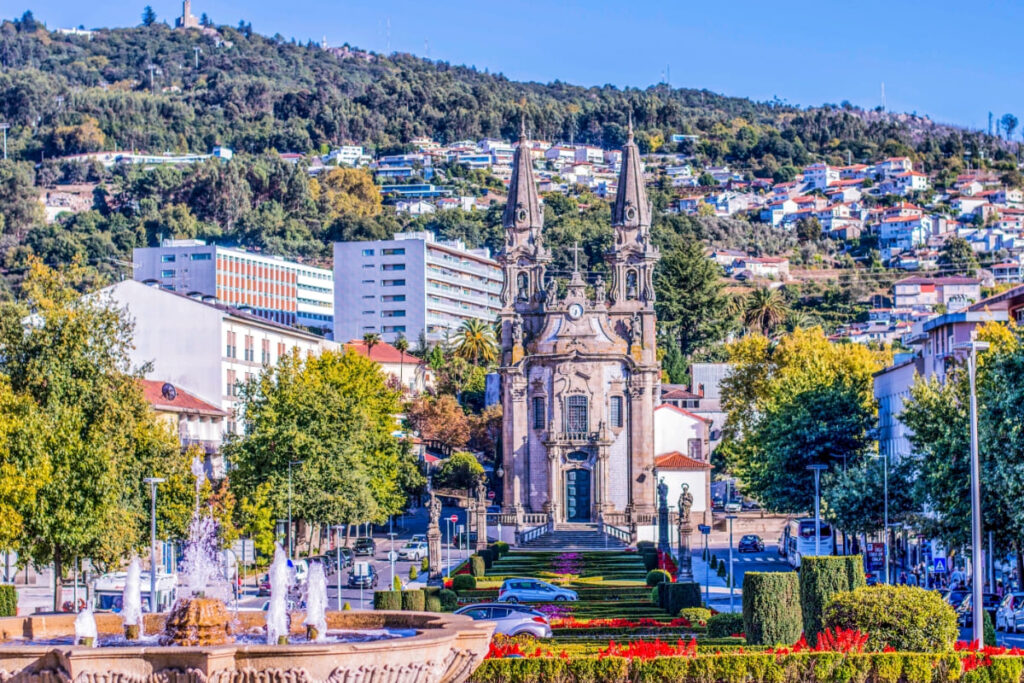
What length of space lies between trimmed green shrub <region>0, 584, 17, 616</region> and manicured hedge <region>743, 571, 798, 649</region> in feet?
61.9

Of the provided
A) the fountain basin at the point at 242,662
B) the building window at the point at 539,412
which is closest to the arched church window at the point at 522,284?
the building window at the point at 539,412

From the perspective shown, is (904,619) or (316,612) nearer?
(316,612)

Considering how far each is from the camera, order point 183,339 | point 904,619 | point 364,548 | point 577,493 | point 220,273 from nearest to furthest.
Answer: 1. point 904,619
2. point 364,548
3. point 183,339
4. point 577,493
5. point 220,273

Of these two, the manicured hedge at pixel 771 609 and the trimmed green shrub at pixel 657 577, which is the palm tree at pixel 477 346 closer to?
the trimmed green shrub at pixel 657 577

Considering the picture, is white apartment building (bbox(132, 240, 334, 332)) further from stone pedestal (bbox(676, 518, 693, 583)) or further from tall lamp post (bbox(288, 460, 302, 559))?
stone pedestal (bbox(676, 518, 693, 583))

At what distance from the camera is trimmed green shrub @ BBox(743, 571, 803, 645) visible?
4441 centimetres

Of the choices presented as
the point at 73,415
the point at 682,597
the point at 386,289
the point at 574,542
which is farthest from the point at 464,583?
the point at 386,289

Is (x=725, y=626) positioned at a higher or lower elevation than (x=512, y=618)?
lower

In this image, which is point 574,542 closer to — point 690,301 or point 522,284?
point 522,284

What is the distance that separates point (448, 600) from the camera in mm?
62438

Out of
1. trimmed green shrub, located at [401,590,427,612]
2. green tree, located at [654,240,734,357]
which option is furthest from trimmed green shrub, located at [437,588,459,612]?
green tree, located at [654,240,734,357]

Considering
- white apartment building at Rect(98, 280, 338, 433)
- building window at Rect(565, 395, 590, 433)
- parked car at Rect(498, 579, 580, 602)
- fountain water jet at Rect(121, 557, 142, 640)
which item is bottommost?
parked car at Rect(498, 579, 580, 602)

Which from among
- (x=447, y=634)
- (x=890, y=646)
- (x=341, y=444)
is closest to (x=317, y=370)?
(x=341, y=444)

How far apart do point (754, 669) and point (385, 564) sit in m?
55.5
